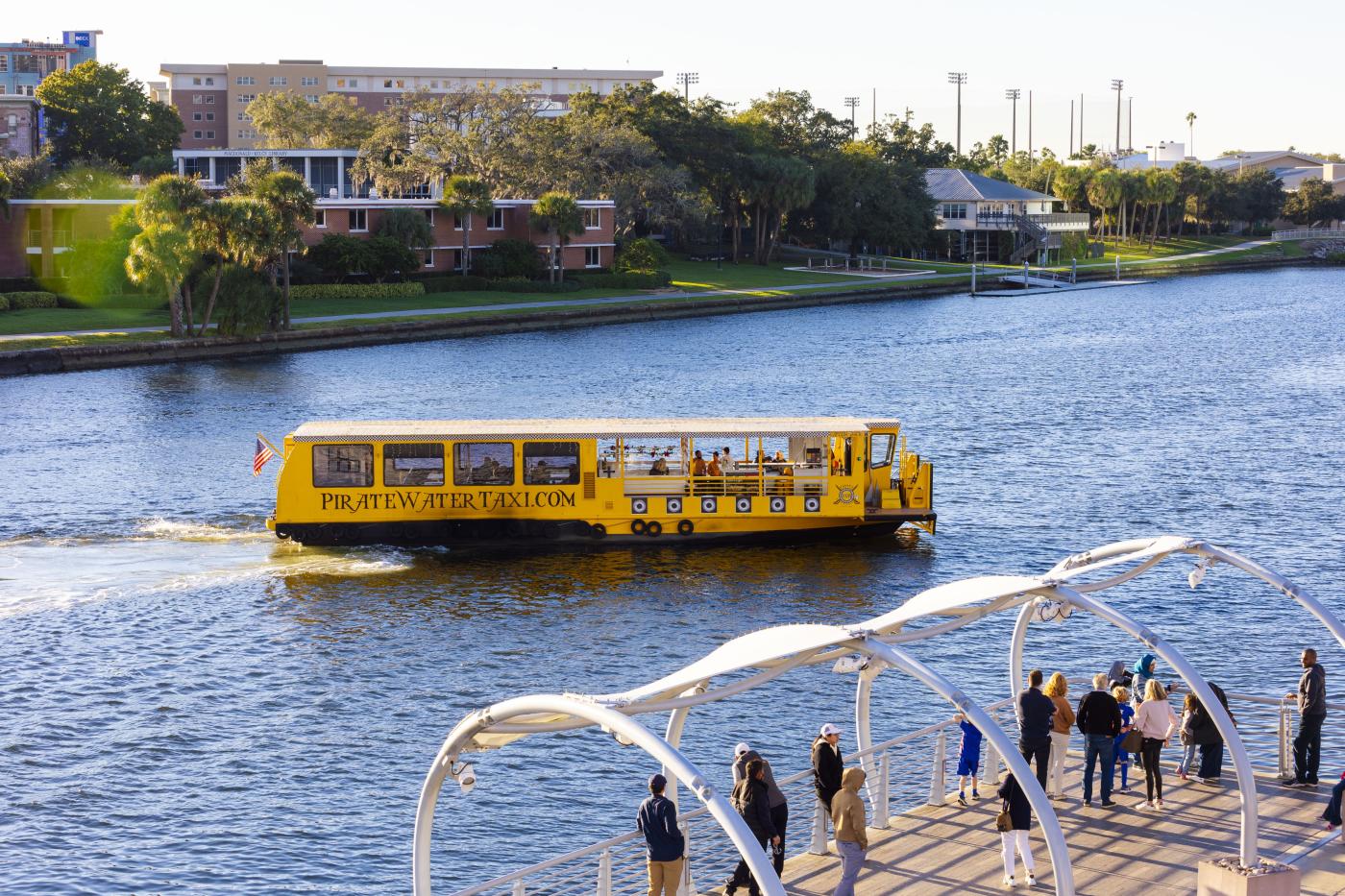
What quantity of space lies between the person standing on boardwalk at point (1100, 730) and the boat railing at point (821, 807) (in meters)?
1.59

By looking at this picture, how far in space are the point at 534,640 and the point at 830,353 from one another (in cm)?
6413

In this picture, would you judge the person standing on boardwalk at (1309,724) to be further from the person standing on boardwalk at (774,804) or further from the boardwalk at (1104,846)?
the person standing on boardwalk at (774,804)

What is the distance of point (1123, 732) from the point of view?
871 inches

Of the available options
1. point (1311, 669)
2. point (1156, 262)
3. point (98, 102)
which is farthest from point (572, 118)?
point (1311, 669)

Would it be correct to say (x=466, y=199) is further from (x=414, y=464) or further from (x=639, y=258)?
(x=414, y=464)

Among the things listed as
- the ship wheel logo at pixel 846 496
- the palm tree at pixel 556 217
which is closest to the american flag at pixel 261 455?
the ship wheel logo at pixel 846 496

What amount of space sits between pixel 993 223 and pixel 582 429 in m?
135

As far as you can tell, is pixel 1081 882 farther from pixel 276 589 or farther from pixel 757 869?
pixel 276 589

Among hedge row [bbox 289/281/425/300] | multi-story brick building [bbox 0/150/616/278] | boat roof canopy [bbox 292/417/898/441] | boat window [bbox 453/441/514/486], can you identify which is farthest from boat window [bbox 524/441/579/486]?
hedge row [bbox 289/281/425/300]

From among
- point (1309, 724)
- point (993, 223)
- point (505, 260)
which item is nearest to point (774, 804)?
point (1309, 724)

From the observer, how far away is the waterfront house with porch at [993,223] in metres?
174

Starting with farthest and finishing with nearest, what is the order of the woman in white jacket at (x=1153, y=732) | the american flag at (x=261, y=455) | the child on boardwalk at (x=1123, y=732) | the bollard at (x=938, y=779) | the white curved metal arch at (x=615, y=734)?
1. the american flag at (x=261, y=455)
2. the child on boardwalk at (x=1123, y=732)
3. the bollard at (x=938, y=779)
4. the woman in white jacket at (x=1153, y=732)
5. the white curved metal arch at (x=615, y=734)

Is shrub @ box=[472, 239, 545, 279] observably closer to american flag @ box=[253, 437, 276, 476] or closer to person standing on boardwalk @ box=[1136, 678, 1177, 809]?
american flag @ box=[253, 437, 276, 476]

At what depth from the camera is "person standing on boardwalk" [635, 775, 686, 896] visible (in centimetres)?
1706
